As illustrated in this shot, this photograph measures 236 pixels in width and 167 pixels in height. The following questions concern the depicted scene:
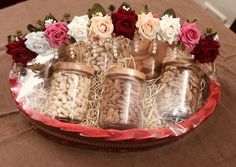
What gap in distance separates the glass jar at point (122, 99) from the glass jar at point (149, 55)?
3.2 inches

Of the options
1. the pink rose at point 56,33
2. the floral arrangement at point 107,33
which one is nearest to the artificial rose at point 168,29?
the floral arrangement at point 107,33

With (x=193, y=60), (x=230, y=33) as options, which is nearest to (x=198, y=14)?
(x=230, y=33)

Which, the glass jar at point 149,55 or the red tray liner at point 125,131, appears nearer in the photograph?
the red tray liner at point 125,131

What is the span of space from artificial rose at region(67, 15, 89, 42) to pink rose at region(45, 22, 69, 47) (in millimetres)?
14

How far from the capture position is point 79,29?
1066mm

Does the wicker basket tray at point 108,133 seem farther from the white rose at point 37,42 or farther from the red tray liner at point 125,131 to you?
the white rose at point 37,42

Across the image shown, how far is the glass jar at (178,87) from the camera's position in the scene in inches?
40.9

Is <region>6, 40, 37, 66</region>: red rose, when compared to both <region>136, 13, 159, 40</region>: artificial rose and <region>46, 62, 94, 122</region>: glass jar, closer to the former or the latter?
<region>46, 62, 94, 122</region>: glass jar

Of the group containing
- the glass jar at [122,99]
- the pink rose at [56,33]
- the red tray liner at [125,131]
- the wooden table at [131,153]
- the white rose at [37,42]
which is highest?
the pink rose at [56,33]

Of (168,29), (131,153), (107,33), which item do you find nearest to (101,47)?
(107,33)

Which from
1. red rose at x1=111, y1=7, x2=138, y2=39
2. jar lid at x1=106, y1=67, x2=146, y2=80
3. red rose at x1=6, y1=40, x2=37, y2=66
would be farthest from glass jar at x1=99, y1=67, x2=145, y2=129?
red rose at x1=6, y1=40, x2=37, y2=66

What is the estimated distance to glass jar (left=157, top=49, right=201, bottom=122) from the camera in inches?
40.9

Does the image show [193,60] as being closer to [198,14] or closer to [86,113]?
[86,113]

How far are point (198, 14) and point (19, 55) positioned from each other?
0.72 meters
